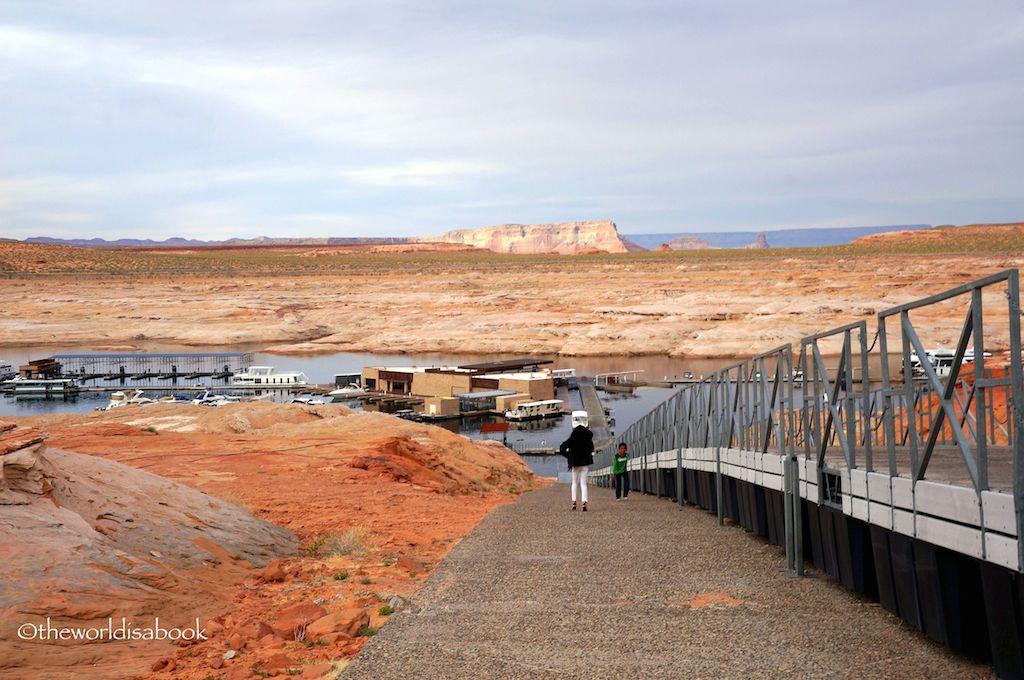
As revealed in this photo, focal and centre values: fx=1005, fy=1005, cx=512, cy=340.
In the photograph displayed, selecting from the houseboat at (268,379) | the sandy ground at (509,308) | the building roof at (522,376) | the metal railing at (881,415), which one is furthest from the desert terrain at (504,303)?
the metal railing at (881,415)

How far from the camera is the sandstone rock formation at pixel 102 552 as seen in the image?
335 inches

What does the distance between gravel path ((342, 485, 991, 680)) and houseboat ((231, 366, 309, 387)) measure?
254 feet

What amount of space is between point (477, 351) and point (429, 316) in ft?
42.4

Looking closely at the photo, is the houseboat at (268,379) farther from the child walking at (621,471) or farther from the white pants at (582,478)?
the white pants at (582,478)

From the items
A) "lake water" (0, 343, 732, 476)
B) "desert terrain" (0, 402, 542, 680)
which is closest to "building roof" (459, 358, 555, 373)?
"lake water" (0, 343, 732, 476)

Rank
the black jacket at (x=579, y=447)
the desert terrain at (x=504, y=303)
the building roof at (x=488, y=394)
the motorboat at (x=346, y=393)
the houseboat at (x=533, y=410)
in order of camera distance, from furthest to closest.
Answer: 1. the desert terrain at (x=504, y=303)
2. the motorboat at (x=346, y=393)
3. the building roof at (x=488, y=394)
4. the houseboat at (x=533, y=410)
5. the black jacket at (x=579, y=447)

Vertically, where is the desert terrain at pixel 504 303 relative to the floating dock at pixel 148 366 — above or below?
above

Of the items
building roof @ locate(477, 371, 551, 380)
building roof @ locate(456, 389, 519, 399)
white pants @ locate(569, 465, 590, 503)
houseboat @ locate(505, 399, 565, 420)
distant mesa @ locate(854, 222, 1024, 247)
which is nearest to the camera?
white pants @ locate(569, 465, 590, 503)

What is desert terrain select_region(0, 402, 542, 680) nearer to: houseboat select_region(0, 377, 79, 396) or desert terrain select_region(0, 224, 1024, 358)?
desert terrain select_region(0, 224, 1024, 358)

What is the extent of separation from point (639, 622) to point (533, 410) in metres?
66.0

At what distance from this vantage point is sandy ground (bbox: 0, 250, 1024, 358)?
331ft

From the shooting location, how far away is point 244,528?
1366cm

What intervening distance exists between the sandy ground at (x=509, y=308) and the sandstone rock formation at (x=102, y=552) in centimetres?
7639

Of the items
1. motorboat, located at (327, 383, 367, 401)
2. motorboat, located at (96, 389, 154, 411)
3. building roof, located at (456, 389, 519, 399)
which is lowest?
building roof, located at (456, 389, 519, 399)
